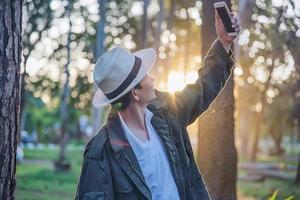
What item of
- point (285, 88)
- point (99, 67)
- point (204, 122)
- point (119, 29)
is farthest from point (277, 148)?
point (99, 67)

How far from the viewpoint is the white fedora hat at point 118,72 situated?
320 centimetres

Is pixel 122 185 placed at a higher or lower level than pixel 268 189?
higher

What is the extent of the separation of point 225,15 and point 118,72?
2.50ft

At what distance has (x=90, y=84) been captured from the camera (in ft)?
91.2

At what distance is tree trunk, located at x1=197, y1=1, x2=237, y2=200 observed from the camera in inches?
257

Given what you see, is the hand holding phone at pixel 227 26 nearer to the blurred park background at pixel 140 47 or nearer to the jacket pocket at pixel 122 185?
the jacket pocket at pixel 122 185

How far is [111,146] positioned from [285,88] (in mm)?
27469

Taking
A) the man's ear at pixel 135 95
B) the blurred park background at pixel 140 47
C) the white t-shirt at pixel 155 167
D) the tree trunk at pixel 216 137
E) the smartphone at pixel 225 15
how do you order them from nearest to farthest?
the white t-shirt at pixel 155 167, the man's ear at pixel 135 95, the smartphone at pixel 225 15, the tree trunk at pixel 216 137, the blurred park background at pixel 140 47

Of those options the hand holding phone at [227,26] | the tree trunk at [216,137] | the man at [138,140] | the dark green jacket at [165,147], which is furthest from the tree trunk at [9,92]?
the tree trunk at [216,137]

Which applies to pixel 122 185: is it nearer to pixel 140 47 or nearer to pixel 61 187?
pixel 61 187

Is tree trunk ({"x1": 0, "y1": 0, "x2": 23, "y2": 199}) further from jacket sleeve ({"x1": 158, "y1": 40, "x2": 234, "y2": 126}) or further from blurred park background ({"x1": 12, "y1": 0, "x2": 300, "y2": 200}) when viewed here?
blurred park background ({"x1": 12, "y1": 0, "x2": 300, "y2": 200})

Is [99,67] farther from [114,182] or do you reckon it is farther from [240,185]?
[240,185]

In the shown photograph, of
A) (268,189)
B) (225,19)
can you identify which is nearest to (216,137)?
(225,19)

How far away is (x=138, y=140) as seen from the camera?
3.15 meters
